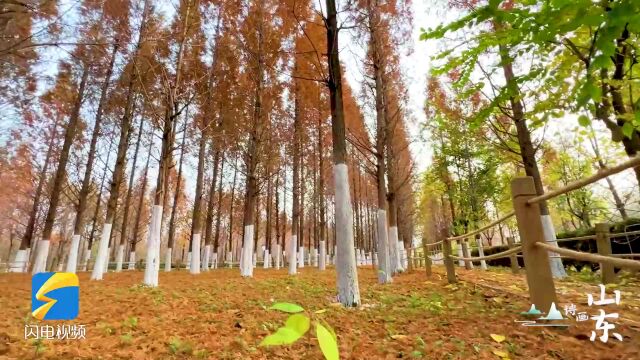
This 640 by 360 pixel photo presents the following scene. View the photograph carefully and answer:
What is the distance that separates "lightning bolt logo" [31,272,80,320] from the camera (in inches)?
125

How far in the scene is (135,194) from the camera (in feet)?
82.8

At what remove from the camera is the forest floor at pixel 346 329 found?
9.73ft

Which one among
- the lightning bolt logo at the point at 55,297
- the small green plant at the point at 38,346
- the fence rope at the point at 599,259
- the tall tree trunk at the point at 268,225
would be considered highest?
the tall tree trunk at the point at 268,225

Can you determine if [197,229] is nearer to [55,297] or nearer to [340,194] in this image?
[340,194]

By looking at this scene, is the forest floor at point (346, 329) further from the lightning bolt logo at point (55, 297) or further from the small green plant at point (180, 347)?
the lightning bolt logo at point (55, 297)

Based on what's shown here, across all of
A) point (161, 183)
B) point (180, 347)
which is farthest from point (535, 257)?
point (161, 183)

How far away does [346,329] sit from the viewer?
3.89 m

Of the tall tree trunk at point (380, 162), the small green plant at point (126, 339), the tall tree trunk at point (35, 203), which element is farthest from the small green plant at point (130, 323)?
the tall tree trunk at point (35, 203)

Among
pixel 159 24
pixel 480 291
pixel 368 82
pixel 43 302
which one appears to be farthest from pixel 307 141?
Answer: pixel 43 302

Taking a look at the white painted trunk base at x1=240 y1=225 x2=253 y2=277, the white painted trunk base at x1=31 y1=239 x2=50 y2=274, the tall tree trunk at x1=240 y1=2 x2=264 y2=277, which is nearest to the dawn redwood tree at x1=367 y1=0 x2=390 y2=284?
the tall tree trunk at x1=240 y1=2 x2=264 y2=277

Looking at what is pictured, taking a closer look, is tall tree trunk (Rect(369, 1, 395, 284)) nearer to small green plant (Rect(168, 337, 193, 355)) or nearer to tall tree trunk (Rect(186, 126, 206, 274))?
small green plant (Rect(168, 337, 193, 355))

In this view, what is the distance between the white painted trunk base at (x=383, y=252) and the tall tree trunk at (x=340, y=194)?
306 centimetres

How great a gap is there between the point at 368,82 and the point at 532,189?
898 cm

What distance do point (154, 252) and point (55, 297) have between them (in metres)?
5.04
